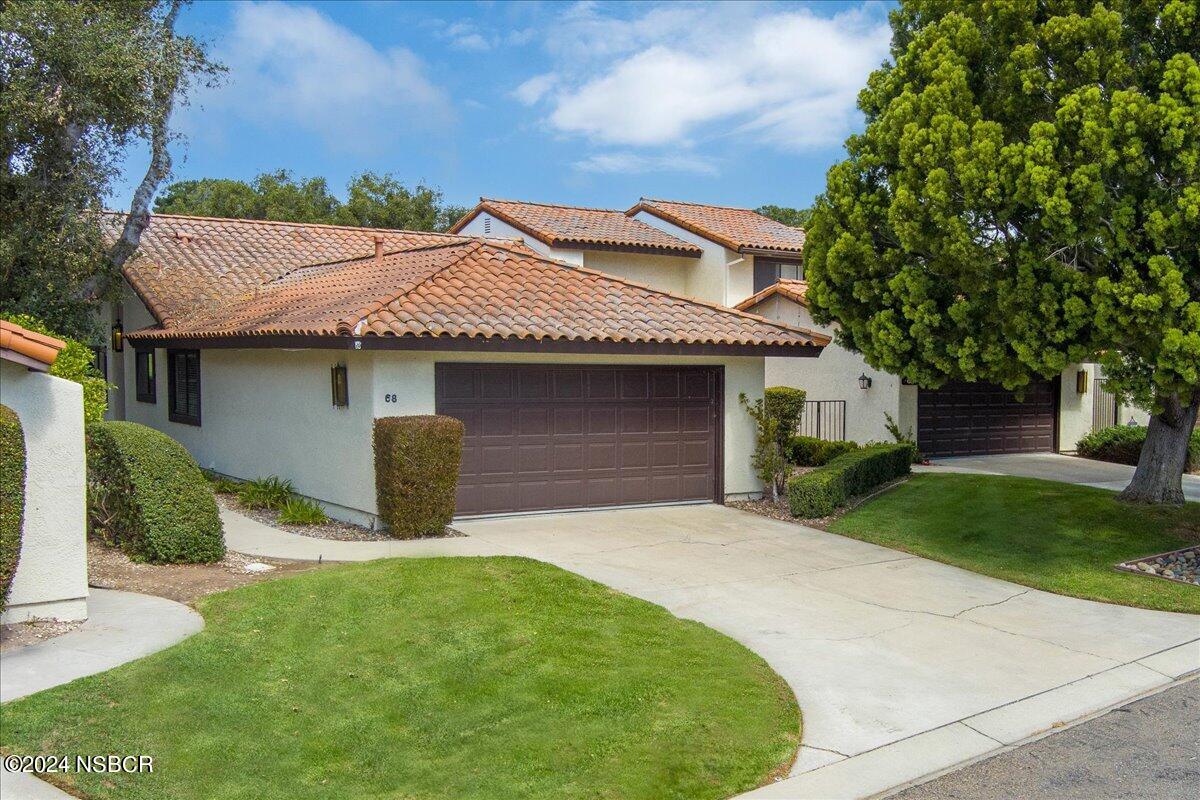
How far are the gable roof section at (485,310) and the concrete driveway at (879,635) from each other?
8.82 feet

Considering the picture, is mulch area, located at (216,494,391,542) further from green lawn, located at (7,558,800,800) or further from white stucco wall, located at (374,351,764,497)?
green lawn, located at (7,558,800,800)

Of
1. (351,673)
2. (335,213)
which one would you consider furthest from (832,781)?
(335,213)

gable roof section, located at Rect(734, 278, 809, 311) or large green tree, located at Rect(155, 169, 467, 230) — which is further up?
large green tree, located at Rect(155, 169, 467, 230)

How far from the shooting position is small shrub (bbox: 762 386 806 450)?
15.6 meters

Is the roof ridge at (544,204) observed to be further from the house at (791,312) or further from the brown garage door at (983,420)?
the brown garage door at (983,420)

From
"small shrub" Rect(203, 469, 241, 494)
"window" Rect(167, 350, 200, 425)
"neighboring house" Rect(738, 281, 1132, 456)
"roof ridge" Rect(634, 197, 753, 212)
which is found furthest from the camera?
"roof ridge" Rect(634, 197, 753, 212)

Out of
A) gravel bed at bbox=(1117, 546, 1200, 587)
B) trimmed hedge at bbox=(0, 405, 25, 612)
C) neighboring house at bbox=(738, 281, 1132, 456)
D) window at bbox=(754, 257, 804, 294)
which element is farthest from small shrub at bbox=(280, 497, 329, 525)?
window at bbox=(754, 257, 804, 294)

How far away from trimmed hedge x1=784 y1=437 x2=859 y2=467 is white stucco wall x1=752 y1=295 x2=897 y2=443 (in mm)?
1659

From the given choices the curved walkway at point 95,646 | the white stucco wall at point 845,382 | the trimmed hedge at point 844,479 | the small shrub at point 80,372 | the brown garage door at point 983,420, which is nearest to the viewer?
the curved walkway at point 95,646

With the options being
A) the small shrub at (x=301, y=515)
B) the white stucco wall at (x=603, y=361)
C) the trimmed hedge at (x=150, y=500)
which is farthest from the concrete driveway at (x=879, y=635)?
the trimmed hedge at (x=150, y=500)

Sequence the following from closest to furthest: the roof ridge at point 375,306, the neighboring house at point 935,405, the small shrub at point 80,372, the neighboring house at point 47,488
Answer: the neighboring house at point 47,488, the roof ridge at point 375,306, the small shrub at point 80,372, the neighboring house at point 935,405

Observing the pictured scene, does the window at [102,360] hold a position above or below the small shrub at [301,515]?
above

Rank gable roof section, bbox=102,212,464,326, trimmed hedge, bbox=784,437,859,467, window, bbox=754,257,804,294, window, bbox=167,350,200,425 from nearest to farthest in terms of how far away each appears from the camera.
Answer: window, bbox=167,350,200,425, trimmed hedge, bbox=784,437,859,467, gable roof section, bbox=102,212,464,326, window, bbox=754,257,804,294

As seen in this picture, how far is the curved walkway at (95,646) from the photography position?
19.9 feet
